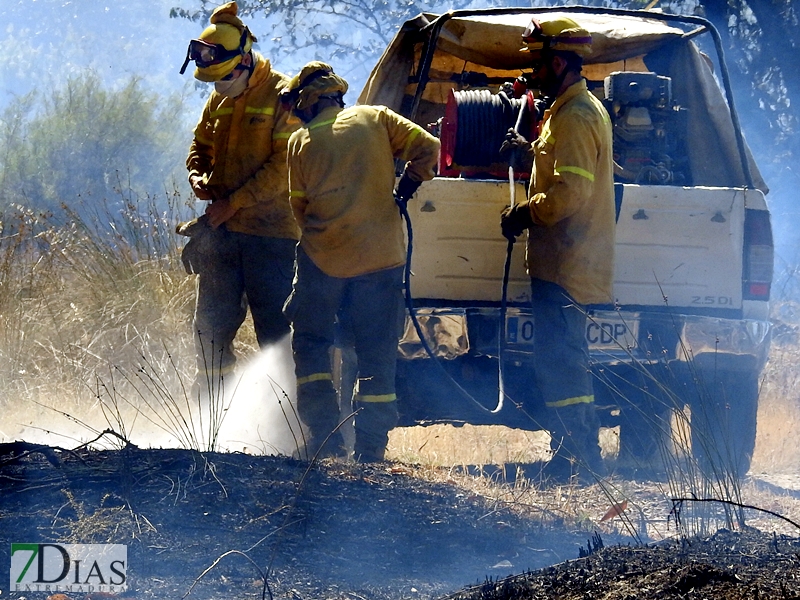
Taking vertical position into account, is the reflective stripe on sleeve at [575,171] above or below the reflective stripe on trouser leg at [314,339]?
above

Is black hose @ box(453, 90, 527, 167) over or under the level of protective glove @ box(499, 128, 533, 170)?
over

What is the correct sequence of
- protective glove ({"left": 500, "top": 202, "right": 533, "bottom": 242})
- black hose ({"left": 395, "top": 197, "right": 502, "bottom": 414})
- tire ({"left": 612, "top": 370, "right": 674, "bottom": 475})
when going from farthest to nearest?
tire ({"left": 612, "top": 370, "right": 674, "bottom": 475}) → black hose ({"left": 395, "top": 197, "right": 502, "bottom": 414}) → protective glove ({"left": 500, "top": 202, "right": 533, "bottom": 242})

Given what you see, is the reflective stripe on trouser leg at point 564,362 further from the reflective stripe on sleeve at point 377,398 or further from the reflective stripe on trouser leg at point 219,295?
the reflective stripe on trouser leg at point 219,295

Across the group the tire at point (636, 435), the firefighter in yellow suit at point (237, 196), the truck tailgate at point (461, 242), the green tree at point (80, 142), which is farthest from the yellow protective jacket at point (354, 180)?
the green tree at point (80, 142)

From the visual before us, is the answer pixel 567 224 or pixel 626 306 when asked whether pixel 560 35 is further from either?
pixel 626 306

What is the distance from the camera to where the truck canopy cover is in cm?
633

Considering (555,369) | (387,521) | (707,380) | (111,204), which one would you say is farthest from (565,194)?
(111,204)

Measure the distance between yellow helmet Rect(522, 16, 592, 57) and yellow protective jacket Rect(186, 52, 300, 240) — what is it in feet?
4.86

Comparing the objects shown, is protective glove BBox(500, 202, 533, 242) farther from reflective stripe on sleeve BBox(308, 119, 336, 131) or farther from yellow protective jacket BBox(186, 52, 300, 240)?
yellow protective jacket BBox(186, 52, 300, 240)

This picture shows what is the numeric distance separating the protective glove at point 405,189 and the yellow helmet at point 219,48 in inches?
48.4

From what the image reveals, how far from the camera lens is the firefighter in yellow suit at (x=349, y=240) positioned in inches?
201

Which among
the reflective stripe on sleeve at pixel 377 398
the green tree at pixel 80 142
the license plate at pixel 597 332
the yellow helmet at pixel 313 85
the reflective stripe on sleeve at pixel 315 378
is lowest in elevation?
the reflective stripe on sleeve at pixel 377 398

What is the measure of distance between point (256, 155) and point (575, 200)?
1928 mm

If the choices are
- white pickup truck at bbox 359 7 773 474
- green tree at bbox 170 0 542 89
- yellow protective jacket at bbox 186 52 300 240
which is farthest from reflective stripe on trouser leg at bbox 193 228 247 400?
green tree at bbox 170 0 542 89
